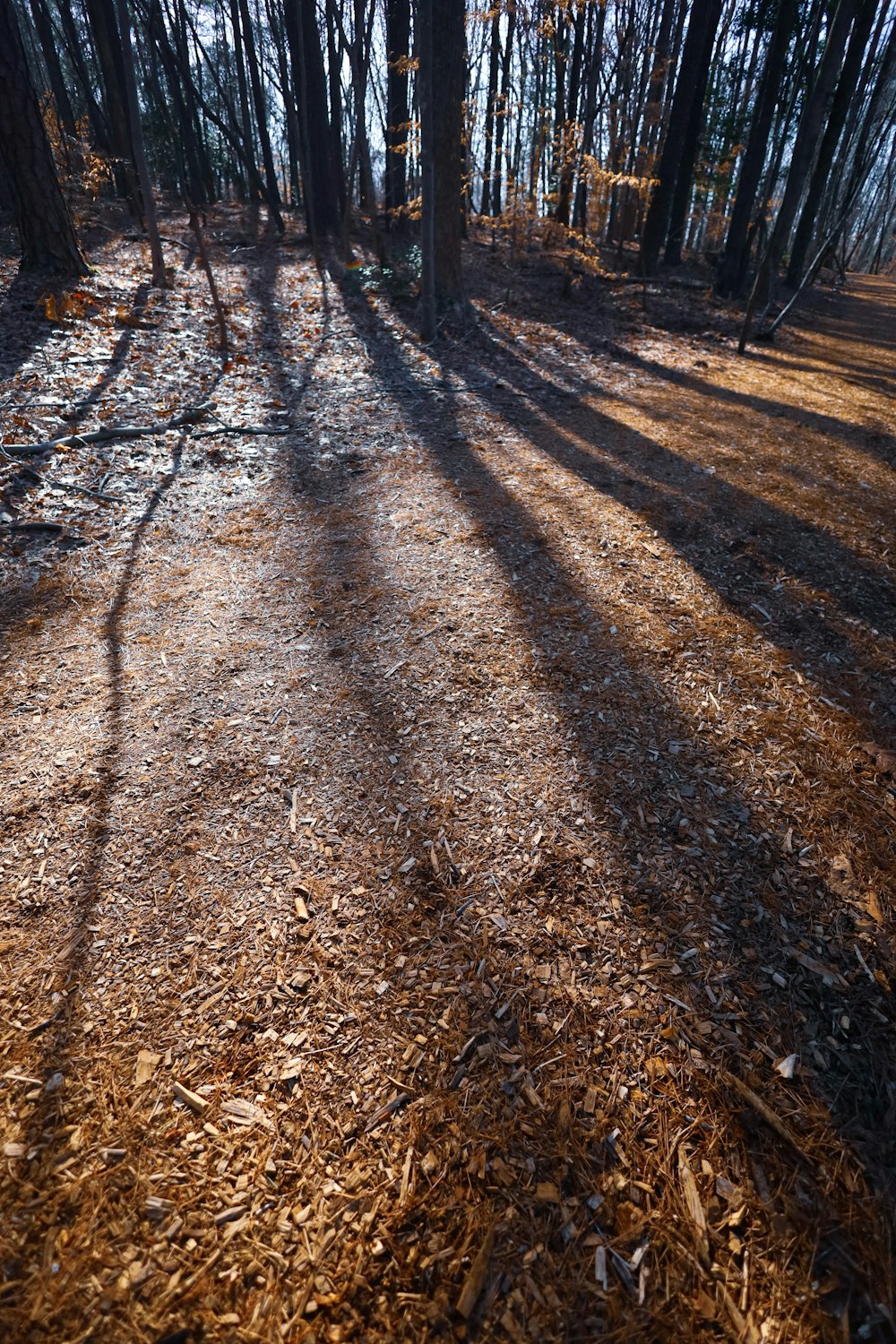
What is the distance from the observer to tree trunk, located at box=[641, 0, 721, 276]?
501 inches

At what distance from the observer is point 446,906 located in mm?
2162

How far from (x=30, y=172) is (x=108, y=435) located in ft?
16.3

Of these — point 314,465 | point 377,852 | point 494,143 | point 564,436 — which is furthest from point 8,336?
point 494,143

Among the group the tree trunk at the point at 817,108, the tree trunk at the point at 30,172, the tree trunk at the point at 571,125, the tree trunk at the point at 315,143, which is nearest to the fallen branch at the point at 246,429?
the tree trunk at the point at 30,172

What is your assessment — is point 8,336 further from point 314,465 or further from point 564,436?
point 564,436

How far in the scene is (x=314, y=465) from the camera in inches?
213

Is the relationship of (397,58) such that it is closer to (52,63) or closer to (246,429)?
(52,63)

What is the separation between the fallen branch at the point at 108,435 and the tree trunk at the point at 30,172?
4.30 meters

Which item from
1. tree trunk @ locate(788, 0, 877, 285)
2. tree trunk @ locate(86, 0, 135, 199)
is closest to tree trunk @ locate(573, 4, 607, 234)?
tree trunk @ locate(788, 0, 877, 285)

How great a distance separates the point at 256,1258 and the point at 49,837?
1.69m

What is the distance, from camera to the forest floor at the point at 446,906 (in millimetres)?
1412

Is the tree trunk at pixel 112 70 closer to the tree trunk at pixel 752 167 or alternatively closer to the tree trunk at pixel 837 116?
the tree trunk at pixel 752 167

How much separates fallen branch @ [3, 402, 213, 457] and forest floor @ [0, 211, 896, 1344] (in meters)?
0.15

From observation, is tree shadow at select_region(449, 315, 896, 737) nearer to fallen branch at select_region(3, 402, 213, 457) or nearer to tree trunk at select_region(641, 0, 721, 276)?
fallen branch at select_region(3, 402, 213, 457)
